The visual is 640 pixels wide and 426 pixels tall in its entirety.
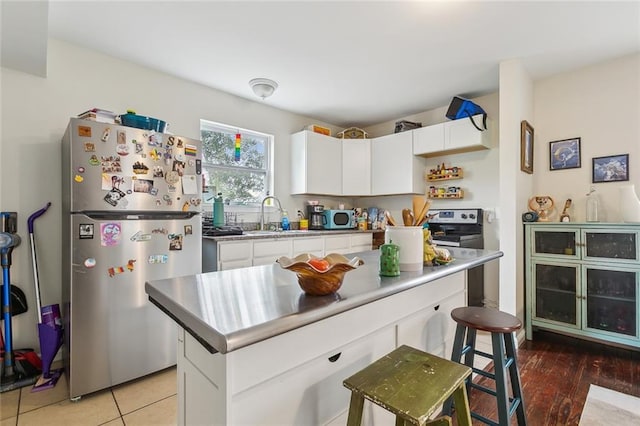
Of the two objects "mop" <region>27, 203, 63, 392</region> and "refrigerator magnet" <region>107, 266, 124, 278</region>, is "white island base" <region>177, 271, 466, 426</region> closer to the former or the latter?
"refrigerator magnet" <region>107, 266, 124, 278</region>

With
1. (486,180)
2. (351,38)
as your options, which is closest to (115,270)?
(351,38)

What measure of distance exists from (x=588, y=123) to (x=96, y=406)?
14.4 feet

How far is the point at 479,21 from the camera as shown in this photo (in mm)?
2145

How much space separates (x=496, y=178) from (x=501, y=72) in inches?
45.9

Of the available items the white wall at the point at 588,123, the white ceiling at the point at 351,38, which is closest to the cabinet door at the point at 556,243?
the white wall at the point at 588,123

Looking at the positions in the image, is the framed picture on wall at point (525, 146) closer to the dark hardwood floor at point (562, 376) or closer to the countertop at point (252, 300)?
the dark hardwood floor at point (562, 376)

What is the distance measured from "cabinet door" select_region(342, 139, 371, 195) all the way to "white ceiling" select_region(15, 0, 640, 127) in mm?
1070

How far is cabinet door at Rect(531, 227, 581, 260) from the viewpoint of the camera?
8.52ft

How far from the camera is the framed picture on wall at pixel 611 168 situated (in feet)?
8.61

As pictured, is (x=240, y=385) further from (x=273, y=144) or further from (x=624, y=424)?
(x=273, y=144)

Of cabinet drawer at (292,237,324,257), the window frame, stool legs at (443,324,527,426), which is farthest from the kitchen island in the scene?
the window frame

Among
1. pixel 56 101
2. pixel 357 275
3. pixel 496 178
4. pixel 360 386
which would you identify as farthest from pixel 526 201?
pixel 56 101

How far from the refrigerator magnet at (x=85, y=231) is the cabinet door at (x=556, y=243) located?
A: 3.45 meters

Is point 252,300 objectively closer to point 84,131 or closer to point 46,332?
point 84,131
